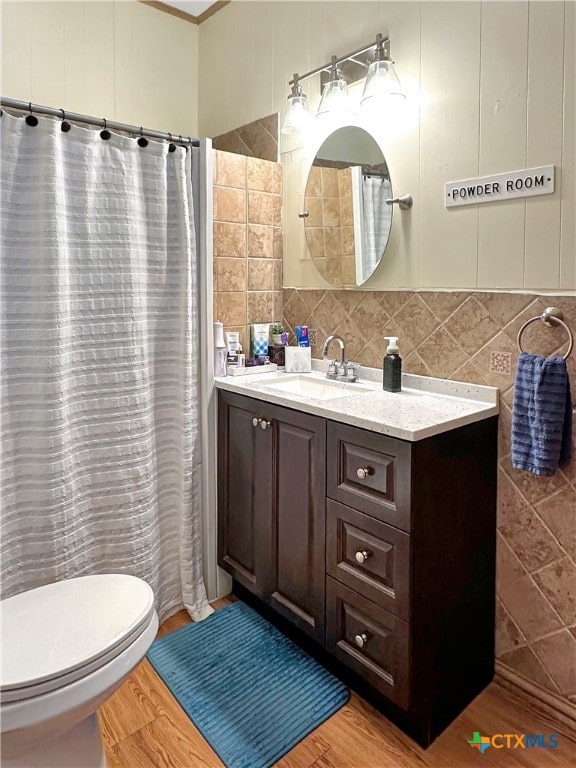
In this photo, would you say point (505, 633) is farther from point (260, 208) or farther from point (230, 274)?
point (260, 208)

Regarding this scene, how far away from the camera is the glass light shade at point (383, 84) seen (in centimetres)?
195

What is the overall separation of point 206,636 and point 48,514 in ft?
2.50

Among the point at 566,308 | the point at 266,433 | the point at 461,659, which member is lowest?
the point at 461,659

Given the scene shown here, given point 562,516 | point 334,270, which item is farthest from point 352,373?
point 562,516

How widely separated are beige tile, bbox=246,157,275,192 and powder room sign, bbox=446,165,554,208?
2.99 ft

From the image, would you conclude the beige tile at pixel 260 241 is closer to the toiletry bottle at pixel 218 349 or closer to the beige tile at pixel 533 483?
the toiletry bottle at pixel 218 349

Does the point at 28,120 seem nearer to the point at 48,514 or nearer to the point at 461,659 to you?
the point at 48,514

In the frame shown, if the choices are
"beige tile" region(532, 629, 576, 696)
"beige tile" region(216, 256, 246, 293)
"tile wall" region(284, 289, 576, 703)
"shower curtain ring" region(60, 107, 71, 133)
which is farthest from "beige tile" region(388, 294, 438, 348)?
"shower curtain ring" region(60, 107, 71, 133)

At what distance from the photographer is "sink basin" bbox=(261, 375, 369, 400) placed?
2.17m

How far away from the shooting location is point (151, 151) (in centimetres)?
196

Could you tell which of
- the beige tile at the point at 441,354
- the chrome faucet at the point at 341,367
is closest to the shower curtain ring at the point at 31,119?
the chrome faucet at the point at 341,367

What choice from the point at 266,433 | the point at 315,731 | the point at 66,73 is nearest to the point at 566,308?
the point at 266,433

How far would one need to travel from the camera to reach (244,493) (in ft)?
7.07

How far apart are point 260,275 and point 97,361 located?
2.95 ft
